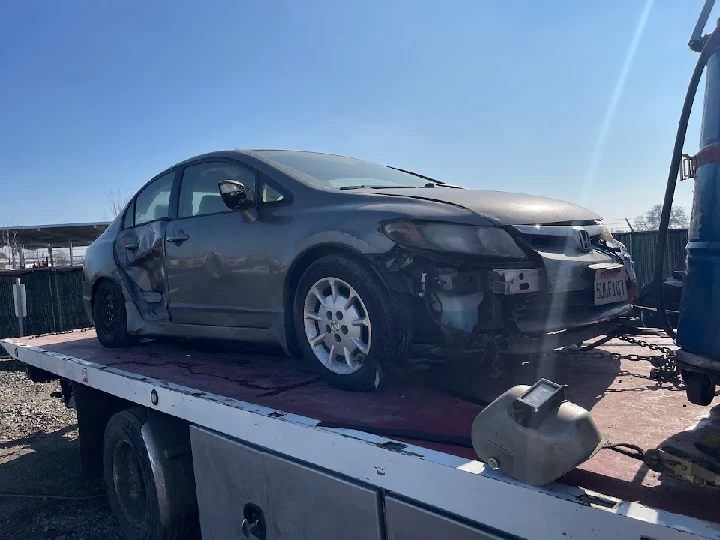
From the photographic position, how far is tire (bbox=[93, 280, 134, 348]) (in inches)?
181

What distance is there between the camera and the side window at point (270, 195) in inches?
129

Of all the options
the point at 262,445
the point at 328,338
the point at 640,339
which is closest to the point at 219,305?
the point at 328,338

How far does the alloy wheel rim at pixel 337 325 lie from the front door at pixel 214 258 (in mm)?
395

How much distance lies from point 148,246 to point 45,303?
30.2 ft

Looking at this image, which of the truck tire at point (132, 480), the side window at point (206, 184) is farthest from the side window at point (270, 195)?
the truck tire at point (132, 480)

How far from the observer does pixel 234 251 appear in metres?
3.41

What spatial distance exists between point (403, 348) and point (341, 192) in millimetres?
911

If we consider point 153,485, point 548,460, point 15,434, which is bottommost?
point 15,434

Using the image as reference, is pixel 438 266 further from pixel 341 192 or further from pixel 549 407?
pixel 549 407

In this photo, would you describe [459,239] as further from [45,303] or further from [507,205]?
[45,303]

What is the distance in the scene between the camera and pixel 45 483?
4.73m

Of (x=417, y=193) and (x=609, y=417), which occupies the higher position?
(x=417, y=193)

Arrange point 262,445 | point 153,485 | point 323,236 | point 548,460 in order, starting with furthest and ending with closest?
point 153,485
point 323,236
point 262,445
point 548,460

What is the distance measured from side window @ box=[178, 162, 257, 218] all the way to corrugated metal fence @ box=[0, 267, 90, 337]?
910 centimetres
